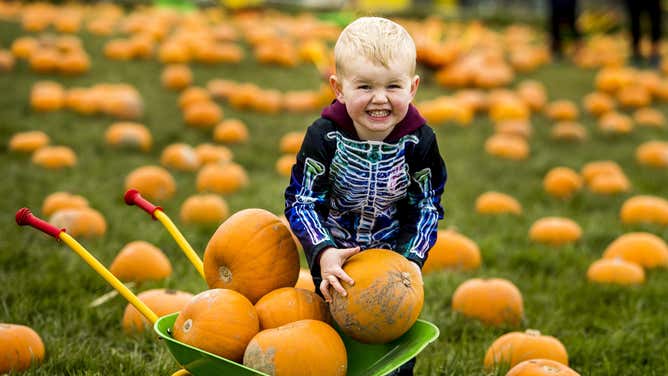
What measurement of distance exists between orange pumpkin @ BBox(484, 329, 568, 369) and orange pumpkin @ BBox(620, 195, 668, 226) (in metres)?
2.39

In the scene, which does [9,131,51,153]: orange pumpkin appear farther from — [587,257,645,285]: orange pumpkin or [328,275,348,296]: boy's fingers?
[328,275,348,296]: boy's fingers

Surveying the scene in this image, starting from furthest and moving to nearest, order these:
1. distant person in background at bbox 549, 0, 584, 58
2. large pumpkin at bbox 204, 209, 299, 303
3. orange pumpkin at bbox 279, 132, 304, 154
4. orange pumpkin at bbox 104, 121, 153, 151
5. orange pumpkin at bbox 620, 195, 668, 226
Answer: distant person in background at bbox 549, 0, 584, 58, orange pumpkin at bbox 279, 132, 304, 154, orange pumpkin at bbox 104, 121, 153, 151, orange pumpkin at bbox 620, 195, 668, 226, large pumpkin at bbox 204, 209, 299, 303

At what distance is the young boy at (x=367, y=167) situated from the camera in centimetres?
252

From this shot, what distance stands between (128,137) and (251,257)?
13.6 ft

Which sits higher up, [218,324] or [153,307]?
[218,324]

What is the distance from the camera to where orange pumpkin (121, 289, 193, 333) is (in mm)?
3303

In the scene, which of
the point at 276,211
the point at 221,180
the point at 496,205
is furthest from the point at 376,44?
the point at 221,180

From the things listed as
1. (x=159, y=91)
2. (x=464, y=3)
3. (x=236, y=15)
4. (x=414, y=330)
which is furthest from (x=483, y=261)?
(x=464, y=3)

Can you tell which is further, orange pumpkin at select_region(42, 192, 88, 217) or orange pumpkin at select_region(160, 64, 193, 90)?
orange pumpkin at select_region(160, 64, 193, 90)

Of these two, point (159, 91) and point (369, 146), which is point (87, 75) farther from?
point (369, 146)

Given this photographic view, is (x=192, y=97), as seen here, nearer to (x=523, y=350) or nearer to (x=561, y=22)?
(x=523, y=350)

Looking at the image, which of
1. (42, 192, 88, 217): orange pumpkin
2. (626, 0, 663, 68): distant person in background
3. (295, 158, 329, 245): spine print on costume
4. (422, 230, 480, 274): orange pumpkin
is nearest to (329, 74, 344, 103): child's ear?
(295, 158, 329, 245): spine print on costume

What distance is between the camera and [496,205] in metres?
5.49

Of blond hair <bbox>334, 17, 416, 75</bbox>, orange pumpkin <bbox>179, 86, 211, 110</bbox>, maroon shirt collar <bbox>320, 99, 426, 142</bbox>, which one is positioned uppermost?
blond hair <bbox>334, 17, 416, 75</bbox>
